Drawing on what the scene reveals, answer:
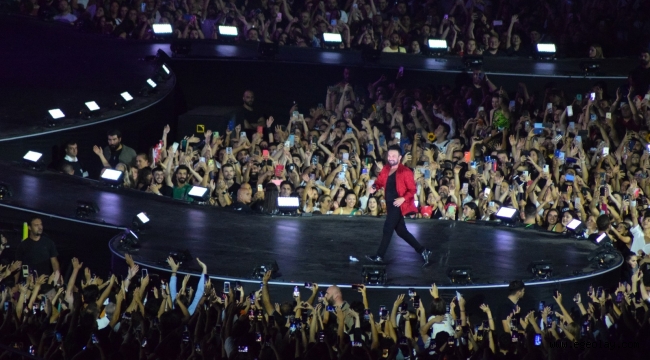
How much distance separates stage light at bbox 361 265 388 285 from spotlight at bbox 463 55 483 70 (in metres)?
6.75

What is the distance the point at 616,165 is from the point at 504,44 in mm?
4646

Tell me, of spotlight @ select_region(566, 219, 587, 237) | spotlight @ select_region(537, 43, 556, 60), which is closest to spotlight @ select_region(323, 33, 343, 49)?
spotlight @ select_region(537, 43, 556, 60)

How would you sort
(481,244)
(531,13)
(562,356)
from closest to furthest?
1. (562,356)
2. (481,244)
3. (531,13)

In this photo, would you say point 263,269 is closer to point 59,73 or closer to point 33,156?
point 33,156

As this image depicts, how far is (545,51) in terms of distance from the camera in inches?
699

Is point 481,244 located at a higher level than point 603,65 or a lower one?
lower

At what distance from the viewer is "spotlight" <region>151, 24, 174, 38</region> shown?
59.6 ft

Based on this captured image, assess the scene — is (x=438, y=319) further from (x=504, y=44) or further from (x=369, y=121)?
(x=504, y=44)

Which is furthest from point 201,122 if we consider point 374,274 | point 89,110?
point 374,274

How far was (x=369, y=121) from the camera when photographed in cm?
1572

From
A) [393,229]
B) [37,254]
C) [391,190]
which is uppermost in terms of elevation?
[391,190]

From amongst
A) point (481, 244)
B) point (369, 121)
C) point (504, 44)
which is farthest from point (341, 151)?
point (504, 44)

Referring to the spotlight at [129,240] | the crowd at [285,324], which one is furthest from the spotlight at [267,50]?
the crowd at [285,324]

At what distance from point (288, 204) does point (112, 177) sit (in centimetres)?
210
